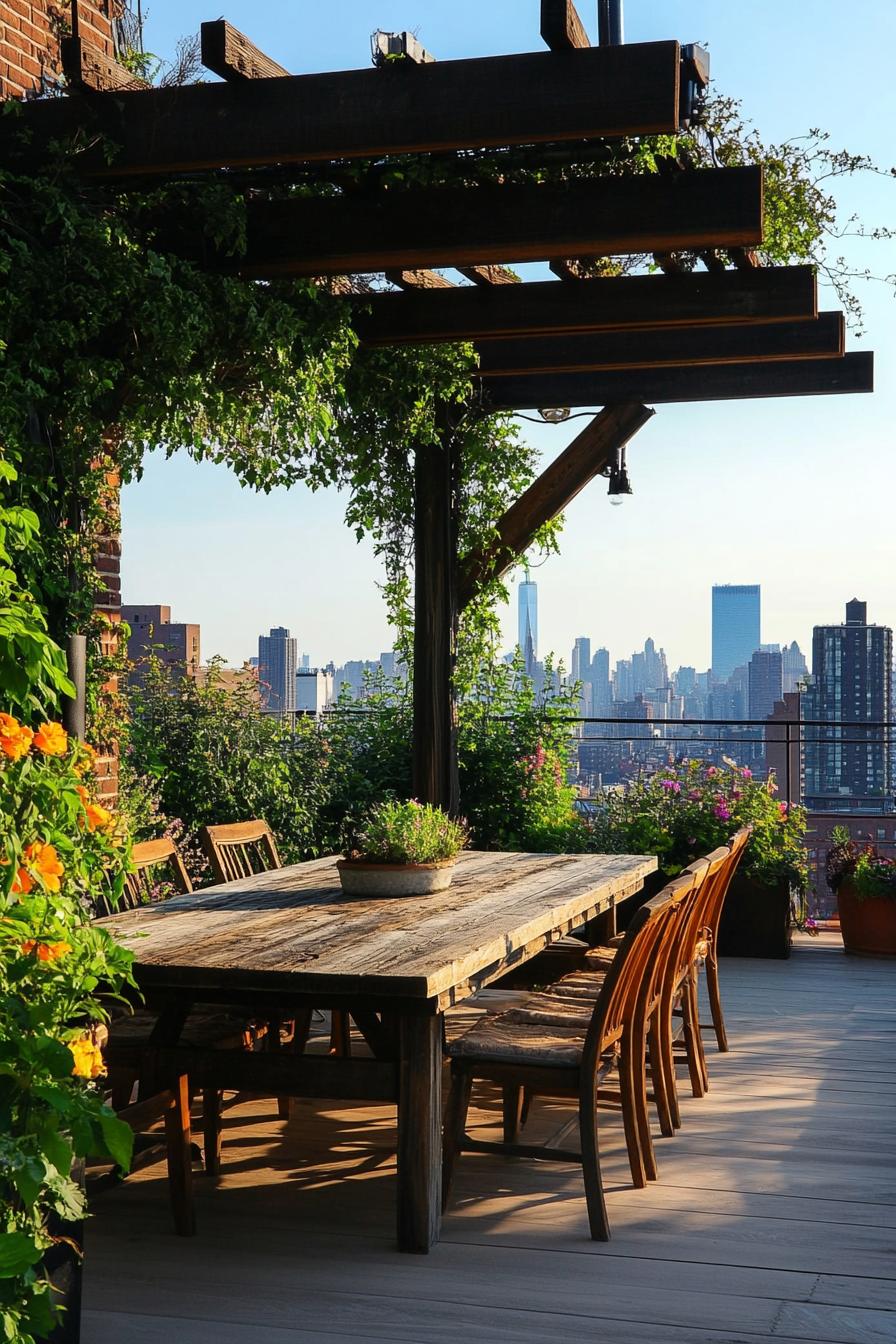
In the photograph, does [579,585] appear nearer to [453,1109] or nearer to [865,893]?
[865,893]

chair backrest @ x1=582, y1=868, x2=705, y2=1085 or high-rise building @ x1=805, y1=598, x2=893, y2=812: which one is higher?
high-rise building @ x1=805, y1=598, x2=893, y2=812

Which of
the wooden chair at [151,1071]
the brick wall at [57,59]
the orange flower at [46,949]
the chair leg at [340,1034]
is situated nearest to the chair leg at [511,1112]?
the chair leg at [340,1034]

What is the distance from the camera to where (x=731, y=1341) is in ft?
9.25

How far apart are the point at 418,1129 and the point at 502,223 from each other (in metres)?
2.64

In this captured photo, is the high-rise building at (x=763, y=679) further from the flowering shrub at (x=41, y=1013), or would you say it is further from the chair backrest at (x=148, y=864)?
the flowering shrub at (x=41, y=1013)

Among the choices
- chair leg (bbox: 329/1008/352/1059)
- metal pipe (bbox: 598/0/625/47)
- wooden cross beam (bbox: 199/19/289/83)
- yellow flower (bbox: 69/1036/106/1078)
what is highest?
metal pipe (bbox: 598/0/625/47)

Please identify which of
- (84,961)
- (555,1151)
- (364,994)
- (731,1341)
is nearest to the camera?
(84,961)

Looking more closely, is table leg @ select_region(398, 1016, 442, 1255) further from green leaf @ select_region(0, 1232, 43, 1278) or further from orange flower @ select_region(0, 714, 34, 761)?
green leaf @ select_region(0, 1232, 43, 1278)

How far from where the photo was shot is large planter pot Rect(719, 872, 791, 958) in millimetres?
7605

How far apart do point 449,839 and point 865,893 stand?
391 cm

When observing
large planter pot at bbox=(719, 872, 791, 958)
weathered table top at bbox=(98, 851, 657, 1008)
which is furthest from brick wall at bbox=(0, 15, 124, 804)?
large planter pot at bbox=(719, 872, 791, 958)

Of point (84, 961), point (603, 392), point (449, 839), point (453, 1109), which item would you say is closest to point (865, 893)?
point (603, 392)

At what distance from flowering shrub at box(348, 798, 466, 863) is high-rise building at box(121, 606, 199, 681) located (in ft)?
10.9

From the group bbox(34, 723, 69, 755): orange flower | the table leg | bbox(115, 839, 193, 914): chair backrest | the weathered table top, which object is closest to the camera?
bbox(34, 723, 69, 755): orange flower
